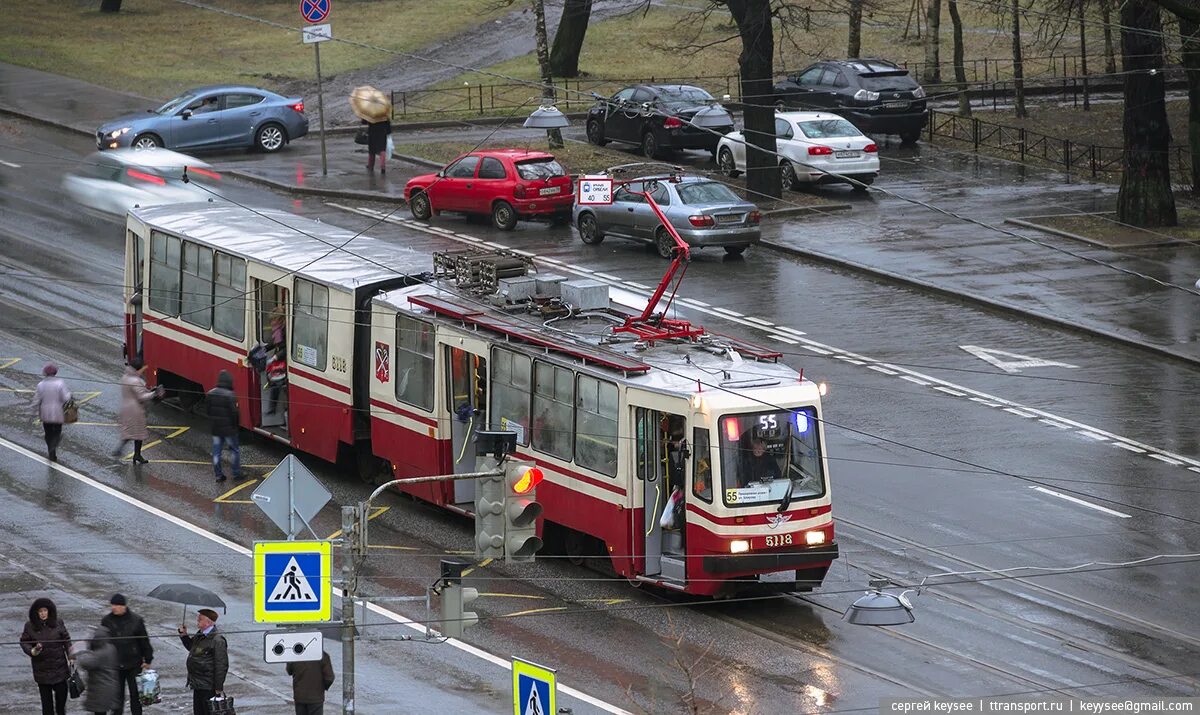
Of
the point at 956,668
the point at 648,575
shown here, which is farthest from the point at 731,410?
the point at 956,668

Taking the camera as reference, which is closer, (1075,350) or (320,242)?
(320,242)

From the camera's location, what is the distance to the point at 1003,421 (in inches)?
995

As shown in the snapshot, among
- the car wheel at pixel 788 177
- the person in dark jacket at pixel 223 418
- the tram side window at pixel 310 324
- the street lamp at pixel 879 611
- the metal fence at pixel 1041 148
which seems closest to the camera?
the street lamp at pixel 879 611

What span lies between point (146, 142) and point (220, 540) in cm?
2138

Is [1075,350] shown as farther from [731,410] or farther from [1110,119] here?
[1110,119]

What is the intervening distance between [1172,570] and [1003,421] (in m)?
5.56

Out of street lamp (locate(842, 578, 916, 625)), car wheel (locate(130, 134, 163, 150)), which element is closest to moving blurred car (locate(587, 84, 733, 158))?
car wheel (locate(130, 134, 163, 150))

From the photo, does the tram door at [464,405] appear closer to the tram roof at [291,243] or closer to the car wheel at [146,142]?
the tram roof at [291,243]

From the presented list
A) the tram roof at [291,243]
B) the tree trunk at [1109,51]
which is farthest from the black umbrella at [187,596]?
the tree trunk at [1109,51]

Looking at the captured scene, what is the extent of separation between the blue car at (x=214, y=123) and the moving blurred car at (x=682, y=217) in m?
10.5

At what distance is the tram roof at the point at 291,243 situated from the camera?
926 inches

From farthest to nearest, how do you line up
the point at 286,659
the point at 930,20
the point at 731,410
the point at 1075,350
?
the point at 930,20 < the point at 1075,350 < the point at 731,410 < the point at 286,659

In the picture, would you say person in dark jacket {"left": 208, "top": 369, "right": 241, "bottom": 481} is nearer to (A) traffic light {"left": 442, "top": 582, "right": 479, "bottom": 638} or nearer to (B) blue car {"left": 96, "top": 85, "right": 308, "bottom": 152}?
(A) traffic light {"left": 442, "top": 582, "right": 479, "bottom": 638}

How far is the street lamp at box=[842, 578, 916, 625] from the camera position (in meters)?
13.9
